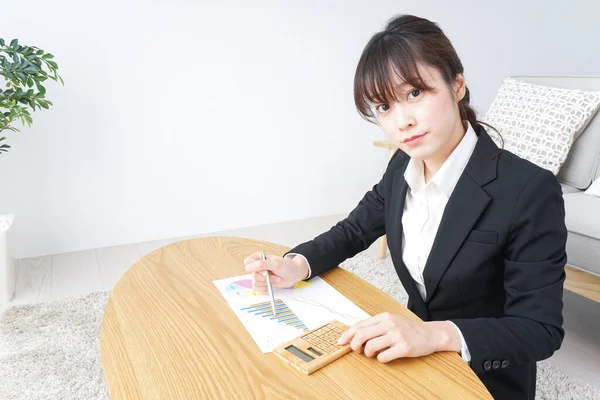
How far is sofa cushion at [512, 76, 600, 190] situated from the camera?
6.28 ft

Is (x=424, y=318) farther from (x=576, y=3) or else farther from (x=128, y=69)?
(x=576, y=3)

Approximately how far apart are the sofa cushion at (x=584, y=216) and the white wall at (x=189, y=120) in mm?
1450

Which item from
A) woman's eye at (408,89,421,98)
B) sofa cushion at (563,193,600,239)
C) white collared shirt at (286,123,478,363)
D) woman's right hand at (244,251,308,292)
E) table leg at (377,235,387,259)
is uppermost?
woman's eye at (408,89,421,98)

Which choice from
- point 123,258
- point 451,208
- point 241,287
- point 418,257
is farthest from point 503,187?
point 123,258

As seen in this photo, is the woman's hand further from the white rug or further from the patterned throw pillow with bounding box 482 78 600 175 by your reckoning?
the patterned throw pillow with bounding box 482 78 600 175

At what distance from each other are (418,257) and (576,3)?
11.4 feet

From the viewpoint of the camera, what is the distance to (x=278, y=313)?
34.2 inches

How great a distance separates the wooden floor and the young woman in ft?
2.62

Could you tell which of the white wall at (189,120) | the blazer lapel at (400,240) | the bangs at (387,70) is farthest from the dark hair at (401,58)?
the white wall at (189,120)

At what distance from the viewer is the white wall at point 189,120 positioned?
7.25 feet

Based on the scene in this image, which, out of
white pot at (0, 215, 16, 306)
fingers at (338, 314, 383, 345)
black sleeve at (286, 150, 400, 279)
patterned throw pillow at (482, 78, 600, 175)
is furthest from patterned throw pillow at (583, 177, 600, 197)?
white pot at (0, 215, 16, 306)

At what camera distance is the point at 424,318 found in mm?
956

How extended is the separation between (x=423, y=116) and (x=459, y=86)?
12 centimetres

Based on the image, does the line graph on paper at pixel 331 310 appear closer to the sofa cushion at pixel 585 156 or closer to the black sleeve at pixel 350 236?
the black sleeve at pixel 350 236
